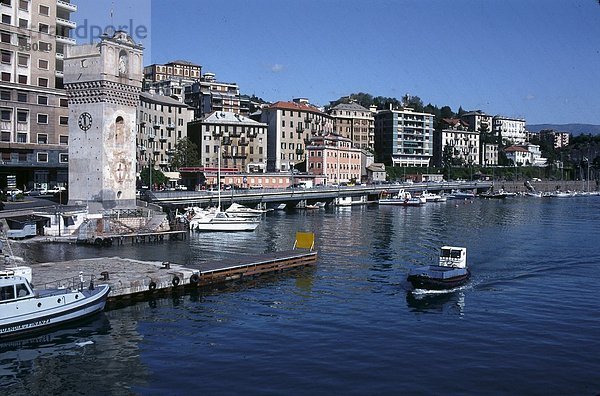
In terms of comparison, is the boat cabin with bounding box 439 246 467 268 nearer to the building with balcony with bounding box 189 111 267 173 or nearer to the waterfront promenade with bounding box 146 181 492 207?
the waterfront promenade with bounding box 146 181 492 207

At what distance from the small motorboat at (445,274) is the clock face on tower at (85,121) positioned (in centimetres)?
3904

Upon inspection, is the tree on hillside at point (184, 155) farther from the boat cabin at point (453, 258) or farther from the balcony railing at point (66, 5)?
the boat cabin at point (453, 258)

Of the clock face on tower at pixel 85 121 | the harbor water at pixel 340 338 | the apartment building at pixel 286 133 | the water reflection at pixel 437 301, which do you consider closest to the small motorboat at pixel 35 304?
the harbor water at pixel 340 338

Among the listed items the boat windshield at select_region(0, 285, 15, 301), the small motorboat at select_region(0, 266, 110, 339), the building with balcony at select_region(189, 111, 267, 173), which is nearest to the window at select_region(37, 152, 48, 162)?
the building with balcony at select_region(189, 111, 267, 173)

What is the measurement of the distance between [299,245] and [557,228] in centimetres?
4206

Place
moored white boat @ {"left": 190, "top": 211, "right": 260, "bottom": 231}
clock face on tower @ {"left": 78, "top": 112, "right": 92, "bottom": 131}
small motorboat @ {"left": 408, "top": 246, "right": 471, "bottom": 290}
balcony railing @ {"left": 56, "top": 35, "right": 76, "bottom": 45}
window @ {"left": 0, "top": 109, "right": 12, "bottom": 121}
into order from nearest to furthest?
1. small motorboat @ {"left": 408, "top": 246, "right": 471, "bottom": 290}
2. clock face on tower @ {"left": 78, "top": 112, "right": 92, "bottom": 131}
3. moored white boat @ {"left": 190, "top": 211, "right": 260, "bottom": 231}
4. window @ {"left": 0, "top": 109, "right": 12, "bottom": 121}
5. balcony railing @ {"left": 56, "top": 35, "right": 76, "bottom": 45}

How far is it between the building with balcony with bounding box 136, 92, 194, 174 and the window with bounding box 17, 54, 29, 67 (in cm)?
3617

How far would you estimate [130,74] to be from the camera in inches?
2633

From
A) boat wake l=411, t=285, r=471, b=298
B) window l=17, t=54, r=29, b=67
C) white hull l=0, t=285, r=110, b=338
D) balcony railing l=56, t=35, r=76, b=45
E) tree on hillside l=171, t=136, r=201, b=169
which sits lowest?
boat wake l=411, t=285, r=471, b=298

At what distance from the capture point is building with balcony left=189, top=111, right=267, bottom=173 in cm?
13225

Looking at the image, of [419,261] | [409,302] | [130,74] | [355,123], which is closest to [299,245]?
[419,261]

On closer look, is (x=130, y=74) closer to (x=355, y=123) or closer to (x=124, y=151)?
(x=124, y=151)

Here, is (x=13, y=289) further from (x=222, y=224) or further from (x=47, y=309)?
(x=222, y=224)

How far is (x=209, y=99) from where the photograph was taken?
149 meters
